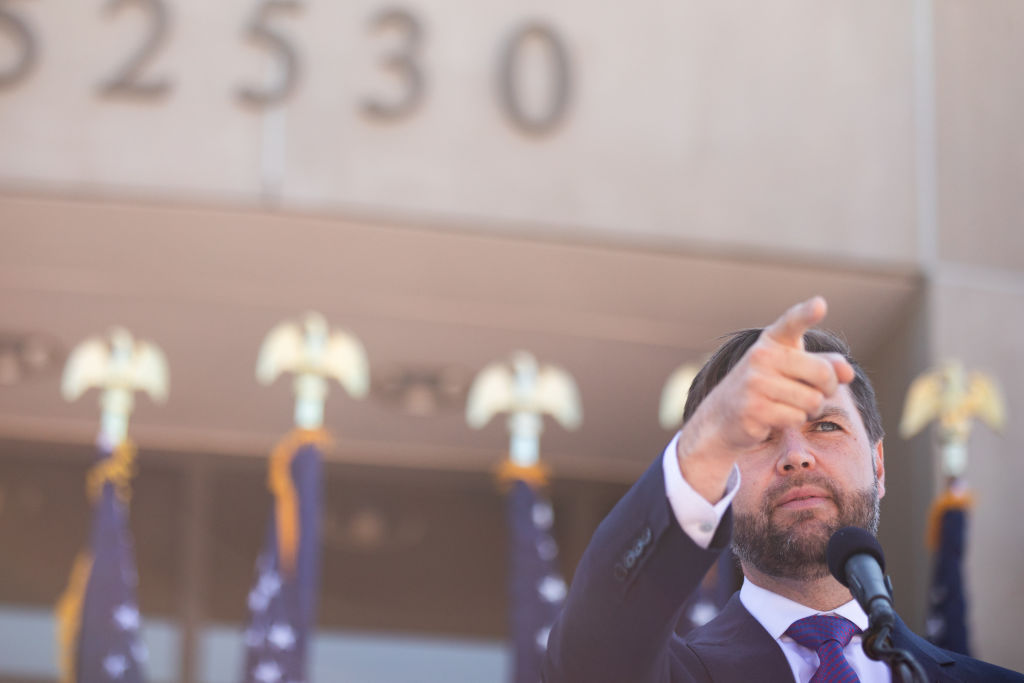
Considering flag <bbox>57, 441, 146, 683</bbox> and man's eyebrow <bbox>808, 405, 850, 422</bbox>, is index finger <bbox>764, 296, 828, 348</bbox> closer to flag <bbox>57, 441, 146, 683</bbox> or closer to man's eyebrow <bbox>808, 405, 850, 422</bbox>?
man's eyebrow <bbox>808, 405, 850, 422</bbox>

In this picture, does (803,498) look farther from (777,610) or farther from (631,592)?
(631,592)

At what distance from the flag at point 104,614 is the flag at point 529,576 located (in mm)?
1487

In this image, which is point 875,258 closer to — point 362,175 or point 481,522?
point 362,175

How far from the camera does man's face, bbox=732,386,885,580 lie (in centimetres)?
178

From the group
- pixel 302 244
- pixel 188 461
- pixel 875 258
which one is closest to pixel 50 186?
pixel 302 244

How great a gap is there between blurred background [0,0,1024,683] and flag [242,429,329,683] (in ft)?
2.53

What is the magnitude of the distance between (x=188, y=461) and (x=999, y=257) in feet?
15.3

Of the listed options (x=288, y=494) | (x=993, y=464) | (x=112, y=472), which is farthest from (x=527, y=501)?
(x=993, y=464)

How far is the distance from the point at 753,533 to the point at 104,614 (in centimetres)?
423

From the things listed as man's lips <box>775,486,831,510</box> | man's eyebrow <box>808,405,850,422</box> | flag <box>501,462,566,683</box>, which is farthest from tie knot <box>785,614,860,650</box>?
flag <box>501,462,566,683</box>

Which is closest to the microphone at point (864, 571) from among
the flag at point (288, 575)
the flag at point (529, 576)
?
the flag at point (288, 575)

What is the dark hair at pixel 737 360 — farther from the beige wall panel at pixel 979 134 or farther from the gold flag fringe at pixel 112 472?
the beige wall panel at pixel 979 134

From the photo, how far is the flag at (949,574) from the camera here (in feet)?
18.4

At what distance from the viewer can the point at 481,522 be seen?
8.72 m
